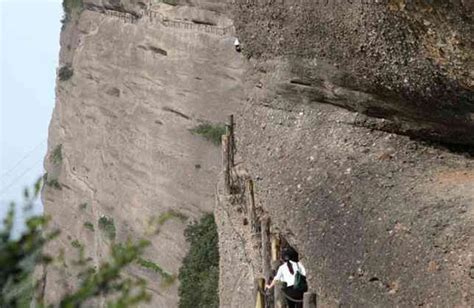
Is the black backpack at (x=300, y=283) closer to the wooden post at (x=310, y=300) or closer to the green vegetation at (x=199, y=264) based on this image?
the wooden post at (x=310, y=300)

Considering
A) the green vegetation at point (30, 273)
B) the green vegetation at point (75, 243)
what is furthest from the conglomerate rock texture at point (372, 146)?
the green vegetation at point (75, 243)

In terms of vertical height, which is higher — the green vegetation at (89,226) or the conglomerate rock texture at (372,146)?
the green vegetation at (89,226)

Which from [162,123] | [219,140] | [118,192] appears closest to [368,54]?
[219,140]

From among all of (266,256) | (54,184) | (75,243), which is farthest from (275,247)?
(54,184)

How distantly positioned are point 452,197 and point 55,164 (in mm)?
18263

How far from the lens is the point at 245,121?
804cm

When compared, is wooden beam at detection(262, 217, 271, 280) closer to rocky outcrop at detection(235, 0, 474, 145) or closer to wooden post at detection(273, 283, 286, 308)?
wooden post at detection(273, 283, 286, 308)

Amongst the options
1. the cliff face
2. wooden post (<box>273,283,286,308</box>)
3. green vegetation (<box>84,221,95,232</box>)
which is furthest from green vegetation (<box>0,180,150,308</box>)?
green vegetation (<box>84,221,95,232</box>)

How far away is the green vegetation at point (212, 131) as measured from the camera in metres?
16.1

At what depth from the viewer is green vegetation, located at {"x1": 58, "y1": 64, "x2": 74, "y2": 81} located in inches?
862

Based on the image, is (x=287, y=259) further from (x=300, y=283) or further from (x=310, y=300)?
(x=310, y=300)

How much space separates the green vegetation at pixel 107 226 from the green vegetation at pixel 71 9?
202 inches

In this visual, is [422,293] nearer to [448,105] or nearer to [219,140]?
[448,105]

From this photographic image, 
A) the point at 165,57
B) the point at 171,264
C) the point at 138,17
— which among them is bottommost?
the point at 171,264
